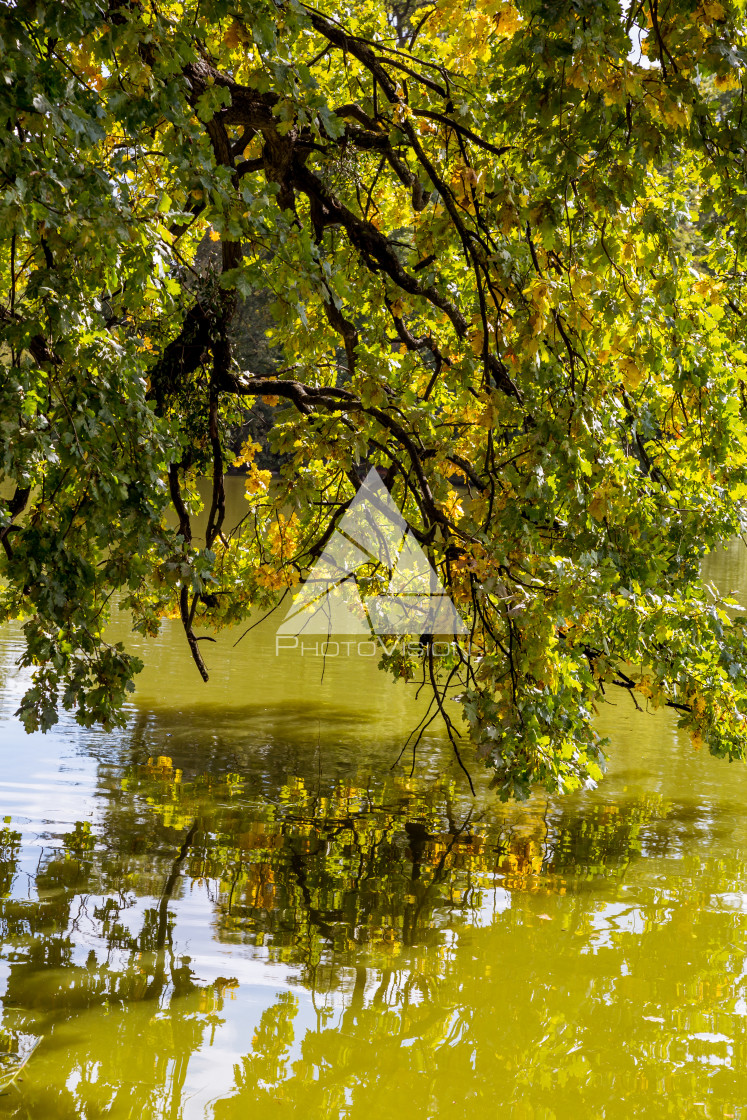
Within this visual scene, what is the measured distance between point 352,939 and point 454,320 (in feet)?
10.5

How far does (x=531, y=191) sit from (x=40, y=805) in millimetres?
4552

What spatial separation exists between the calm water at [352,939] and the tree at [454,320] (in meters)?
0.87

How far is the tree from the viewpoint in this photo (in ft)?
11.5

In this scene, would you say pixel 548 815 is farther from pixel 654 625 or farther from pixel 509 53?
pixel 509 53

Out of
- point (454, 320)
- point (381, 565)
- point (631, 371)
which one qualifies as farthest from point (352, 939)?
point (381, 565)

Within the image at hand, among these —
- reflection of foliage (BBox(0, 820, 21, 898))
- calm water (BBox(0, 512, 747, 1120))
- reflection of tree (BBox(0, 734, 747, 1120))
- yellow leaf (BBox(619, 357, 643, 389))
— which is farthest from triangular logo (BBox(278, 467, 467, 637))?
yellow leaf (BBox(619, 357, 643, 389))

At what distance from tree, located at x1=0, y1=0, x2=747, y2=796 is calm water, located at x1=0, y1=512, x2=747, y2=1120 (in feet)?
2.85

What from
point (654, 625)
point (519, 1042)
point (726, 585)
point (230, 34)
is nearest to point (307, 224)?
point (230, 34)

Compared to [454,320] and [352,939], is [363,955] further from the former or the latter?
[454,320]

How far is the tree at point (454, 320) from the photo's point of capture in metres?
3.51

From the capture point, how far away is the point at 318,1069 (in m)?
3.75

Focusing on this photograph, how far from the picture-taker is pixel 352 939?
485 centimetres

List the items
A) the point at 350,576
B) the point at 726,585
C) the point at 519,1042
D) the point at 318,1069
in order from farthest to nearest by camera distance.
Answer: the point at 726,585 → the point at 350,576 → the point at 519,1042 → the point at 318,1069
